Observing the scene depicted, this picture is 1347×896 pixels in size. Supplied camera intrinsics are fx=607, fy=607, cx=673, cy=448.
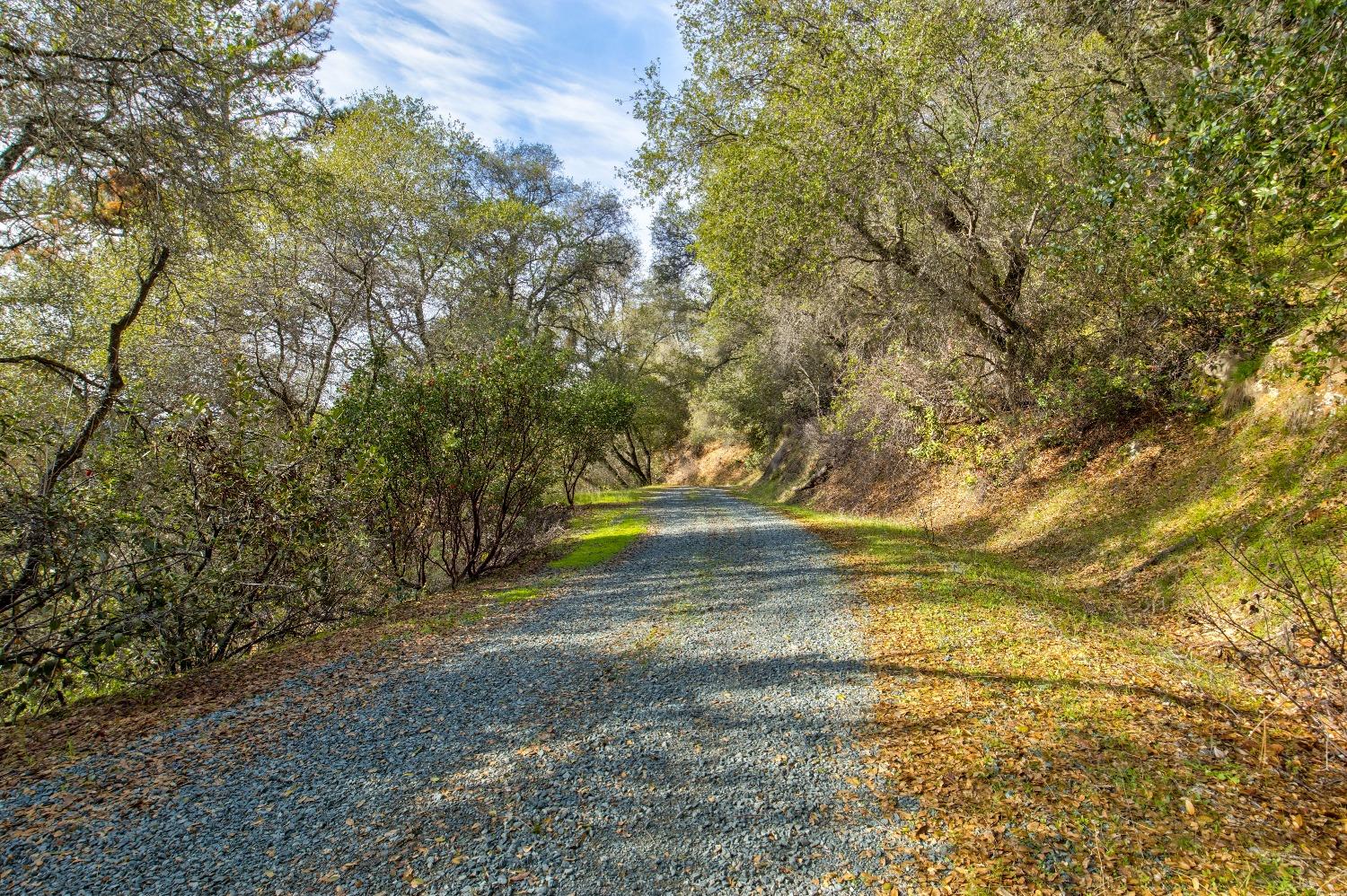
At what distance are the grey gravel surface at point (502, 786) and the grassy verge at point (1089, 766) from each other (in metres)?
0.44

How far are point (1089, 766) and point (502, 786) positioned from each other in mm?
3586

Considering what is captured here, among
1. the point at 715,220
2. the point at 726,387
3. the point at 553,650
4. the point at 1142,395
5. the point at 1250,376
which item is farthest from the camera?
the point at 726,387

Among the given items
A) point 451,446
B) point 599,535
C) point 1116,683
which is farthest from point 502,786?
point 599,535

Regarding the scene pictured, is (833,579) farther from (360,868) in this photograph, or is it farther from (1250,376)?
(360,868)

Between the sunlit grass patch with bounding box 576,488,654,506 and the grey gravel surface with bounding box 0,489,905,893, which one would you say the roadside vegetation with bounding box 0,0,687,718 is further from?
the sunlit grass patch with bounding box 576,488,654,506

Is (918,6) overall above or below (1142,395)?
above

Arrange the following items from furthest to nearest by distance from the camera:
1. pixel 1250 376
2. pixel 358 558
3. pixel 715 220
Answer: pixel 715 220 → pixel 1250 376 → pixel 358 558

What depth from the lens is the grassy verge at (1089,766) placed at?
2904 millimetres

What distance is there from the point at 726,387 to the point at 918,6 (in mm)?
19408

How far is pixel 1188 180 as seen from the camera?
14.7 ft

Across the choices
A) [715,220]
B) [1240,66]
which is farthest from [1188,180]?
[715,220]

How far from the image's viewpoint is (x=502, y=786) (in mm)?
3715

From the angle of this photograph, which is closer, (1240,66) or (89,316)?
(1240,66)

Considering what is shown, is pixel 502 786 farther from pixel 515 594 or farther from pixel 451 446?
pixel 451 446
